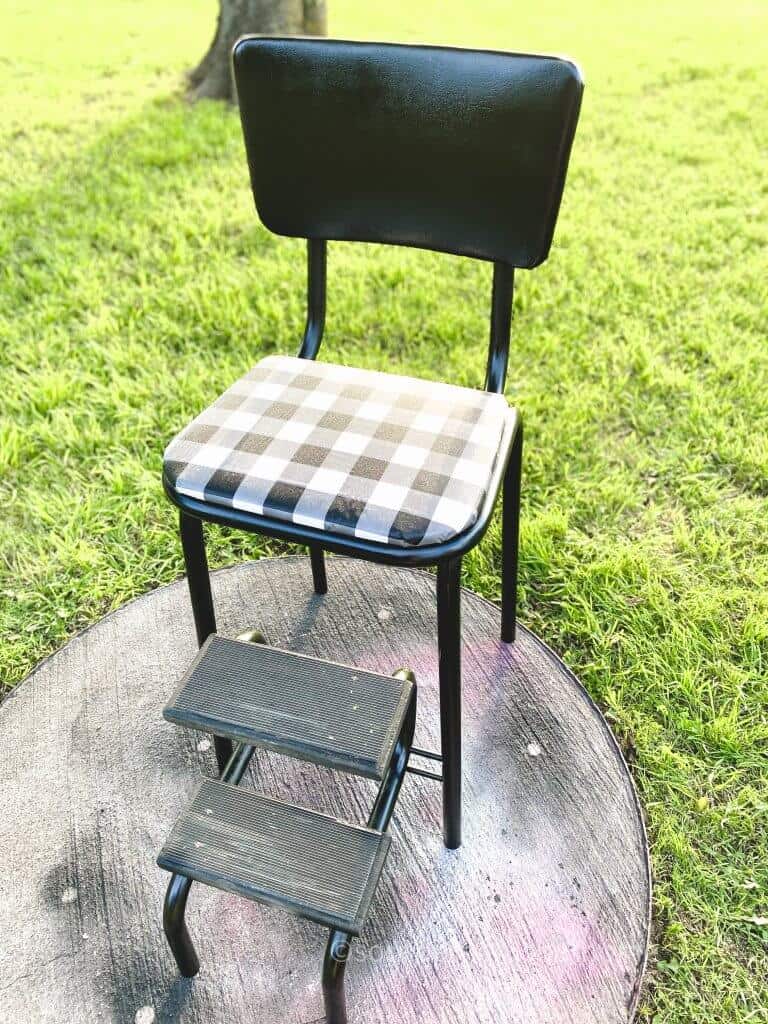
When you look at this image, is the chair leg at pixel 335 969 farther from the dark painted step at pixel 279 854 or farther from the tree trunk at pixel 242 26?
the tree trunk at pixel 242 26

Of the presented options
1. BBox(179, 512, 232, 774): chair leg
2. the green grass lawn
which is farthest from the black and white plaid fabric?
the green grass lawn

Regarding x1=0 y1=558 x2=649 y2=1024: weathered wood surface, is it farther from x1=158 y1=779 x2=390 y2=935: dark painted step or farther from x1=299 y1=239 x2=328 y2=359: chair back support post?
x1=299 y1=239 x2=328 y2=359: chair back support post

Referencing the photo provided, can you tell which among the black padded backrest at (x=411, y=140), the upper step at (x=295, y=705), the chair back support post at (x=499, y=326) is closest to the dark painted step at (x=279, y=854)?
the upper step at (x=295, y=705)

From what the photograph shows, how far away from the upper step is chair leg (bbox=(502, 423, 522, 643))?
48 cm

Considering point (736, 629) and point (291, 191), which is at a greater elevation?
point (291, 191)

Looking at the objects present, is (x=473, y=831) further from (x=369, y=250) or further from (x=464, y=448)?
(x=369, y=250)

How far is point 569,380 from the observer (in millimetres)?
3084

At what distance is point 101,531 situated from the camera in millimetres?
2516

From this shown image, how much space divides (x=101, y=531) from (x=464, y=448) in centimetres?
142

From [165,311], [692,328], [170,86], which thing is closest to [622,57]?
[170,86]

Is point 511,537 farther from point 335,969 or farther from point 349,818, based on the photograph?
point 335,969

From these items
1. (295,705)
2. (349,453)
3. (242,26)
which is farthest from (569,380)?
(242,26)

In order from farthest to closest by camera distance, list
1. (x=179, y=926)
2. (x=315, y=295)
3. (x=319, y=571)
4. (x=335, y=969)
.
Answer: (x=319, y=571), (x=315, y=295), (x=179, y=926), (x=335, y=969)

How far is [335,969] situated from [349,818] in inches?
18.7
